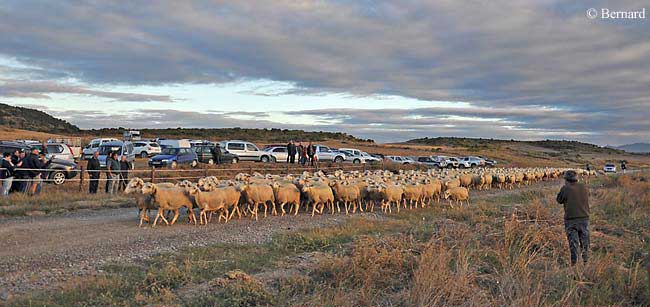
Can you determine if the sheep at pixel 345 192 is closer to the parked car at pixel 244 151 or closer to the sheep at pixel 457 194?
the sheep at pixel 457 194

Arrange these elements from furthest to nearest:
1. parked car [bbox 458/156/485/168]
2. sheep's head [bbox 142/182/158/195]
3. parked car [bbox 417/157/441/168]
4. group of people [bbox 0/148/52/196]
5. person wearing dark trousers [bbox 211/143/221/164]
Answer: parked car [bbox 458/156/485/168]
parked car [bbox 417/157/441/168]
person wearing dark trousers [bbox 211/143/221/164]
group of people [bbox 0/148/52/196]
sheep's head [bbox 142/182/158/195]

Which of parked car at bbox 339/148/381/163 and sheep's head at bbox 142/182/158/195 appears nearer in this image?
sheep's head at bbox 142/182/158/195

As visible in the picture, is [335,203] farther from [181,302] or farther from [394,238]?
[181,302]

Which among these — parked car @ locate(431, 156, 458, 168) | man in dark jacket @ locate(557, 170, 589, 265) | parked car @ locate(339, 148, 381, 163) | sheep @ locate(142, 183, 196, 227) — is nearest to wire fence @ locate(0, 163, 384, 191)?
sheep @ locate(142, 183, 196, 227)

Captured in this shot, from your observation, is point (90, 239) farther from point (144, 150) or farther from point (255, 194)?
point (144, 150)

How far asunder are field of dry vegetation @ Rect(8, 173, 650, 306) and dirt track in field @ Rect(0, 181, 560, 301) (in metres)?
0.63

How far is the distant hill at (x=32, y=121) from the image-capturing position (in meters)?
84.6

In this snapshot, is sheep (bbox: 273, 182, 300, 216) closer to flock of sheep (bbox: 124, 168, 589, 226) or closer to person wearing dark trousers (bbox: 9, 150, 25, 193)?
flock of sheep (bbox: 124, 168, 589, 226)

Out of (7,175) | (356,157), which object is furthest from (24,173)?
(356,157)

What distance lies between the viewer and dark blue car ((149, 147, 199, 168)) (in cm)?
3059

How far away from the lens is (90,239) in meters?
11.7

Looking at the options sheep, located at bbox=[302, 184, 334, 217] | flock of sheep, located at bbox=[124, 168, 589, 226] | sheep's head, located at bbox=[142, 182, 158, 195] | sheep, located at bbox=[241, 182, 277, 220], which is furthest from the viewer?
sheep, located at bbox=[302, 184, 334, 217]

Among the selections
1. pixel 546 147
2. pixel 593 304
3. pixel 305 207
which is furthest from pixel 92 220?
pixel 546 147

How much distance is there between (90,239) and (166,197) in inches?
101
